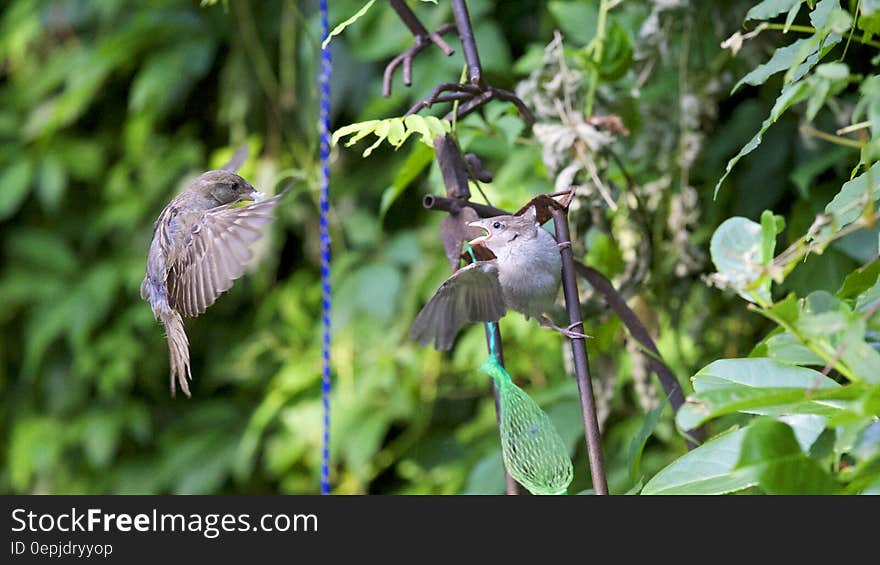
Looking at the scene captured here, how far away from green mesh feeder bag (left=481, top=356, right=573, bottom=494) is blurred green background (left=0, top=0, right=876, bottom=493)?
406mm

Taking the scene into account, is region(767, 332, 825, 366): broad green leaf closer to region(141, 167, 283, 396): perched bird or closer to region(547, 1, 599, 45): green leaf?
region(141, 167, 283, 396): perched bird

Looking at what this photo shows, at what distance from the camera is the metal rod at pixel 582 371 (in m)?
0.76

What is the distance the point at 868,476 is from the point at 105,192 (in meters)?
2.06

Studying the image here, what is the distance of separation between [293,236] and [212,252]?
5.13 feet

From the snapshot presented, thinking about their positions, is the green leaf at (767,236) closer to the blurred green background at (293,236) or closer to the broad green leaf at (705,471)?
the broad green leaf at (705,471)

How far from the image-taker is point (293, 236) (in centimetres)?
229

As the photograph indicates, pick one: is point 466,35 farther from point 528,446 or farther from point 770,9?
point 528,446

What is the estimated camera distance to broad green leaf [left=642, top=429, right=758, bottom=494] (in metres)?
0.68

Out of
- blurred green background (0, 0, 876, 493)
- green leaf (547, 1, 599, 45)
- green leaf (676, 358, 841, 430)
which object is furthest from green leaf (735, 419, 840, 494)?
green leaf (547, 1, 599, 45)

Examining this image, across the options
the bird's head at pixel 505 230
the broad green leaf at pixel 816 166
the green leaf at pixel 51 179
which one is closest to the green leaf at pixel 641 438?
the bird's head at pixel 505 230

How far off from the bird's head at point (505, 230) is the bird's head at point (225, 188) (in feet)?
0.59

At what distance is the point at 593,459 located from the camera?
0.76 metres

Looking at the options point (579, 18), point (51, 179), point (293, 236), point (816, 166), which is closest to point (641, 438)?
point (816, 166)
